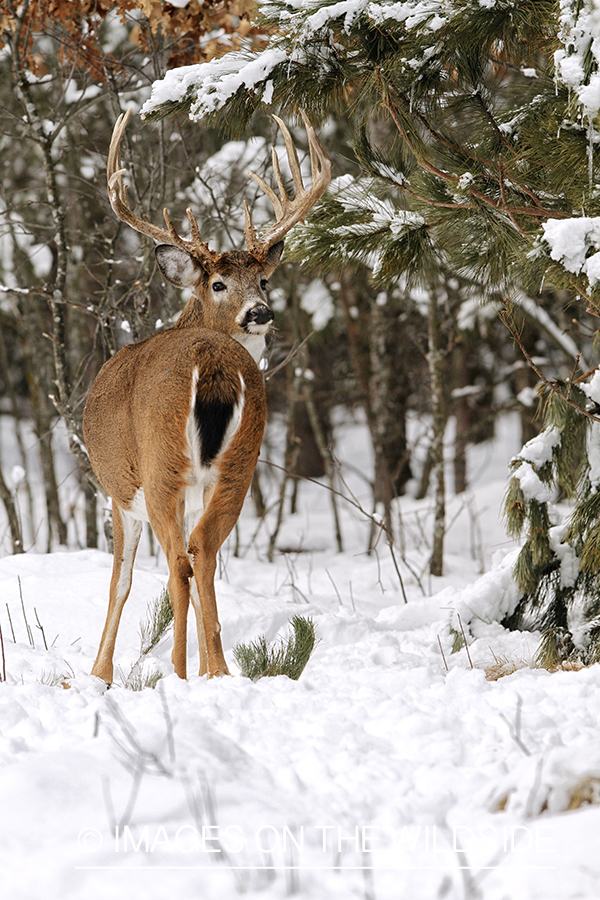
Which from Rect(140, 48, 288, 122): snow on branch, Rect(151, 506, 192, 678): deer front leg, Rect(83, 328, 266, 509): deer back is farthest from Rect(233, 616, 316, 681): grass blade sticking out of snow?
Rect(140, 48, 288, 122): snow on branch

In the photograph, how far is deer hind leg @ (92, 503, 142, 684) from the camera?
4.09 metres

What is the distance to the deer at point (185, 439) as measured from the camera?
3498 mm

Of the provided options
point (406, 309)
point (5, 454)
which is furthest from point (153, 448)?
point (5, 454)

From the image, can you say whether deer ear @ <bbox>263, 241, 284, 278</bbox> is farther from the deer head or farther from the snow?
the snow

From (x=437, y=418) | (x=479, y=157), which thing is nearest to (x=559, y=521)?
(x=479, y=157)

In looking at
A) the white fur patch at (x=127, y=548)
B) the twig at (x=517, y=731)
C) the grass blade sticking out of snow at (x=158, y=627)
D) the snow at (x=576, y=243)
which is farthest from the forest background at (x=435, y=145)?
the grass blade sticking out of snow at (x=158, y=627)

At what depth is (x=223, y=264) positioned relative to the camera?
168 inches

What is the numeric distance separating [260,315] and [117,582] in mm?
1472

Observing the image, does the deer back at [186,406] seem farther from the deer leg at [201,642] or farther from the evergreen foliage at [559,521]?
the evergreen foliage at [559,521]

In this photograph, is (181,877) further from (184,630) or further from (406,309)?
(406,309)

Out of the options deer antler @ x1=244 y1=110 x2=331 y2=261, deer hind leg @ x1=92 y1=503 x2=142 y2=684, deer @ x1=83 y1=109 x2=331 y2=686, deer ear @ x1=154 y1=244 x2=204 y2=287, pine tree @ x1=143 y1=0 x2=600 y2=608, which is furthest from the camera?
deer antler @ x1=244 y1=110 x2=331 y2=261

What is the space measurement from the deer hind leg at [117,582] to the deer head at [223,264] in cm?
104

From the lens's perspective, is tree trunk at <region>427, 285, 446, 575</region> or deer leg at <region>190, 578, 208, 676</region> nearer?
deer leg at <region>190, 578, 208, 676</region>

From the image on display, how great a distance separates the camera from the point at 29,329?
9203mm
